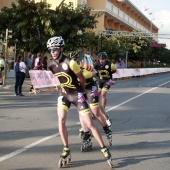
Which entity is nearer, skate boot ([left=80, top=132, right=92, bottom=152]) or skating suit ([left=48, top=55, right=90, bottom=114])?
skating suit ([left=48, top=55, right=90, bottom=114])

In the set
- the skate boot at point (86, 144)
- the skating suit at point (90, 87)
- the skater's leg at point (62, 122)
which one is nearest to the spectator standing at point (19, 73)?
the skating suit at point (90, 87)

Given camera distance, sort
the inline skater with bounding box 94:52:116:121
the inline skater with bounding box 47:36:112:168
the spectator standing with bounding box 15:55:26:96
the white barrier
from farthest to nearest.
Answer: the white barrier → the spectator standing with bounding box 15:55:26:96 → the inline skater with bounding box 94:52:116:121 → the inline skater with bounding box 47:36:112:168

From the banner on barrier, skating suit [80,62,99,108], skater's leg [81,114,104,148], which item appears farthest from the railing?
skater's leg [81,114,104,148]

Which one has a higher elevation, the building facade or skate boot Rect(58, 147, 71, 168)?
the building facade

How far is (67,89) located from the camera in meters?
6.20

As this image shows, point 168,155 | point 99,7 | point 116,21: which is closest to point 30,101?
point 168,155

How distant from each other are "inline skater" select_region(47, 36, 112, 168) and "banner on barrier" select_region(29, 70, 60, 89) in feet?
37.5

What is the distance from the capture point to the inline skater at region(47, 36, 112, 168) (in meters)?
5.91

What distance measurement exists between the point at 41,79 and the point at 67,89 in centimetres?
1300

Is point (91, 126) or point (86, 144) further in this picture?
point (86, 144)

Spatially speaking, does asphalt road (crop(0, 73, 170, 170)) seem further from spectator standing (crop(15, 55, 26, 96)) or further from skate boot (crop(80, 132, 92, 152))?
spectator standing (crop(15, 55, 26, 96))

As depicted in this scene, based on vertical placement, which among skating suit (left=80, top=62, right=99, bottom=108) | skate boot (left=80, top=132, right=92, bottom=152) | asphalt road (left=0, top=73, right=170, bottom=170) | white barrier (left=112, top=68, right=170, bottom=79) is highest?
skating suit (left=80, top=62, right=99, bottom=108)

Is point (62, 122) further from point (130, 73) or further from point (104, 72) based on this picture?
point (130, 73)

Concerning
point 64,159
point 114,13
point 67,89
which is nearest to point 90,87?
point 67,89
